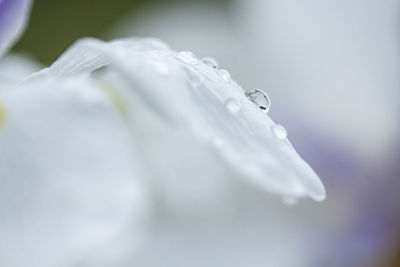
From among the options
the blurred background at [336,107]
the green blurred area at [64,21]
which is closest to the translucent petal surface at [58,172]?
the blurred background at [336,107]

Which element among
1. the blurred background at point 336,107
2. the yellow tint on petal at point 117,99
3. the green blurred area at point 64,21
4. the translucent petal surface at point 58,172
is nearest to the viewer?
the translucent petal surface at point 58,172

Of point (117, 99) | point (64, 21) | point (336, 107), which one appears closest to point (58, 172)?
point (117, 99)

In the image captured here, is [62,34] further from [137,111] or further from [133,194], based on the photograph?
[133,194]

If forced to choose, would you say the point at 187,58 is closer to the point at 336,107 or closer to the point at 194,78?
the point at 194,78

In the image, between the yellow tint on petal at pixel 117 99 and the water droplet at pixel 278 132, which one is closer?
the water droplet at pixel 278 132

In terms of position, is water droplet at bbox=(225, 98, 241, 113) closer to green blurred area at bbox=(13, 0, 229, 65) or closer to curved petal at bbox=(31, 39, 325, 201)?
curved petal at bbox=(31, 39, 325, 201)

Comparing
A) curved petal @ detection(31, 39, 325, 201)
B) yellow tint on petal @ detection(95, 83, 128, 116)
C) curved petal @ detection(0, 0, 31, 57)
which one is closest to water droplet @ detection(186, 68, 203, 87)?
curved petal @ detection(31, 39, 325, 201)

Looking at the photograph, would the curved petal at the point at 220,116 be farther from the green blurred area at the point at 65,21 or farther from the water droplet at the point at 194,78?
the green blurred area at the point at 65,21

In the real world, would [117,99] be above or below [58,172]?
above
